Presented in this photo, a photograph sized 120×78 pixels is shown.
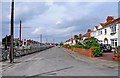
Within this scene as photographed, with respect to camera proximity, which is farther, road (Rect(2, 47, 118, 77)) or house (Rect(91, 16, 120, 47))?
house (Rect(91, 16, 120, 47))

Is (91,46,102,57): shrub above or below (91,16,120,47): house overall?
below

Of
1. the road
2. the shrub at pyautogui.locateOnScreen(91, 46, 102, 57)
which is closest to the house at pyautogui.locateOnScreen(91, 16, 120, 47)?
the shrub at pyautogui.locateOnScreen(91, 46, 102, 57)

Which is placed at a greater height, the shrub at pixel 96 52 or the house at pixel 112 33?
the house at pixel 112 33

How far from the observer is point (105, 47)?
47781 millimetres

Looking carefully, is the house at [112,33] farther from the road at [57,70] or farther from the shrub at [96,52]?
the road at [57,70]

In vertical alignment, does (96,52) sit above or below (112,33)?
below

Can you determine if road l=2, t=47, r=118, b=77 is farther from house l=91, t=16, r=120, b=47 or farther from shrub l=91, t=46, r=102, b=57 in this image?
house l=91, t=16, r=120, b=47

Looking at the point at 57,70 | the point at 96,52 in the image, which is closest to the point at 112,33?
the point at 96,52

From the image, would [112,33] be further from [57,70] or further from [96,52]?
[57,70]

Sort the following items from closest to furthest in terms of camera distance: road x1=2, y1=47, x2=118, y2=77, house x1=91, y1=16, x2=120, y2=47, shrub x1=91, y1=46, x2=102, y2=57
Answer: road x1=2, y1=47, x2=118, y2=77, shrub x1=91, y1=46, x2=102, y2=57, house x1=91, y1=16, x2=120, y2=47

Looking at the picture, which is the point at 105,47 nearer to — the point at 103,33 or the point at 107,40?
the point at 107,40

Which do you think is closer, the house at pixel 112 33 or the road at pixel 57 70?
the road at pixel 57 70

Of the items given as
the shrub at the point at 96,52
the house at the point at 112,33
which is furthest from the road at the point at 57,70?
the house at the point at 112,33

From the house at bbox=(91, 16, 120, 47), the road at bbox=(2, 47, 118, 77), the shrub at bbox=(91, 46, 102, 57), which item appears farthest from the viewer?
the house at bbox=(91, 16, 120, 47)
